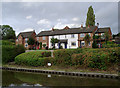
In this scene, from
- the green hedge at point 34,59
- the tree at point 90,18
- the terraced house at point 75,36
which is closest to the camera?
the green hedge at point 34,59

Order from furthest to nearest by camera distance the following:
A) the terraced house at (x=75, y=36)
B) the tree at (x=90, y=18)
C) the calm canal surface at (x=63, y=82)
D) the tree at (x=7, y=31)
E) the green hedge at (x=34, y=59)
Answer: the tree at (x=7, y=31)
the tree at (x=90, y=18)
the terraced house at (x=75, y=36)
the green hedge at (x=34, y=59)
the calm canal surface at (x=63, y=82)

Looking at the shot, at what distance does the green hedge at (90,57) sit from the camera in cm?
1564

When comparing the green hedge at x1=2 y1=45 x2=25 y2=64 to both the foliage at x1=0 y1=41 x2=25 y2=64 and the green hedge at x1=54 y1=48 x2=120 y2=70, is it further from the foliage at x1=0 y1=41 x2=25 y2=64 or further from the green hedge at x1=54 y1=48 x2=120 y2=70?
the green hedge at x1=54 y1=48 x2=120 y2=70

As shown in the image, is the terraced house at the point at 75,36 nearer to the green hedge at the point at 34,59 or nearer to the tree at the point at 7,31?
the green hedge at the point at 34,59

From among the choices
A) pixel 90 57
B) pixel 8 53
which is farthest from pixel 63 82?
pixel 8 53

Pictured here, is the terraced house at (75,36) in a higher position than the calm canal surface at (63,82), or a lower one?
higher

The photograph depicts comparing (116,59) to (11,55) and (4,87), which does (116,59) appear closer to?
(4,87)

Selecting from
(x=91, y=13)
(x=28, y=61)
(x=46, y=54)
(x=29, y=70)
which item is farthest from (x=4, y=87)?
(x=91, y=13)

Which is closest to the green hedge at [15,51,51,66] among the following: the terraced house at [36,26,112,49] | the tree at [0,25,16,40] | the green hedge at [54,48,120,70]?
the green hedge at [54,48,120,70]

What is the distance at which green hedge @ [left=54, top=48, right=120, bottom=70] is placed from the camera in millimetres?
15636

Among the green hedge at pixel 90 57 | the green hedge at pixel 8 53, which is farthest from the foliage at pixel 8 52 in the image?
the green hedge at pixel 90 57

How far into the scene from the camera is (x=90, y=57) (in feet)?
53.6

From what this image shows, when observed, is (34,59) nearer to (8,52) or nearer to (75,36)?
(8,52)

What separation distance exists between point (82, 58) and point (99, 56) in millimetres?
2592
